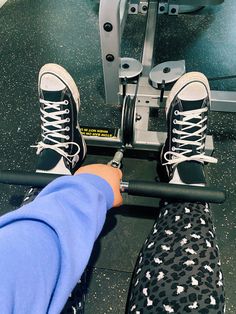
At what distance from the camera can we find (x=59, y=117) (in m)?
0.81

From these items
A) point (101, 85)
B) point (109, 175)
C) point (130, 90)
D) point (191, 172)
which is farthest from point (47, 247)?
point (101, 85)

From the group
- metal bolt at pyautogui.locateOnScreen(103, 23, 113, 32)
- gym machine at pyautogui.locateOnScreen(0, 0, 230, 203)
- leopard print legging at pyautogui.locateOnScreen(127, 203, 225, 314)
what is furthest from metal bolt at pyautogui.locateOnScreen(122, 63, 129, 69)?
leopard print legging at pyautogui.locateOnScreen(127, 203, 225, 314)

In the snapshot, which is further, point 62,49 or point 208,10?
point 208,10

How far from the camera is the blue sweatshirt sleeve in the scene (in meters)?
0.33

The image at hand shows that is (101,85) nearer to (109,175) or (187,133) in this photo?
(187,133)

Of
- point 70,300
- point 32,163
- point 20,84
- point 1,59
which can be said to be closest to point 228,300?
point 70,300

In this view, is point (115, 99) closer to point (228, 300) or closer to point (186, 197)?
point (186, 197)

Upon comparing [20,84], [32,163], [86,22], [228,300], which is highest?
[86,22]

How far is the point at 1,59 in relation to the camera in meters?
1.33

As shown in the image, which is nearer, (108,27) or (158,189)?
(158,189)

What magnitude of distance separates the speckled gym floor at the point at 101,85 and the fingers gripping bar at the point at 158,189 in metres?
0.23

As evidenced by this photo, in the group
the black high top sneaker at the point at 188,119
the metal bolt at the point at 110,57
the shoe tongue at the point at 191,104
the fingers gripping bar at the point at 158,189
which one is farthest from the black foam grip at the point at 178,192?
the metal bolt at the point at 110,57

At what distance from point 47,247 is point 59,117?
19.3 inches

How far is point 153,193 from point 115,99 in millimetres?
528
